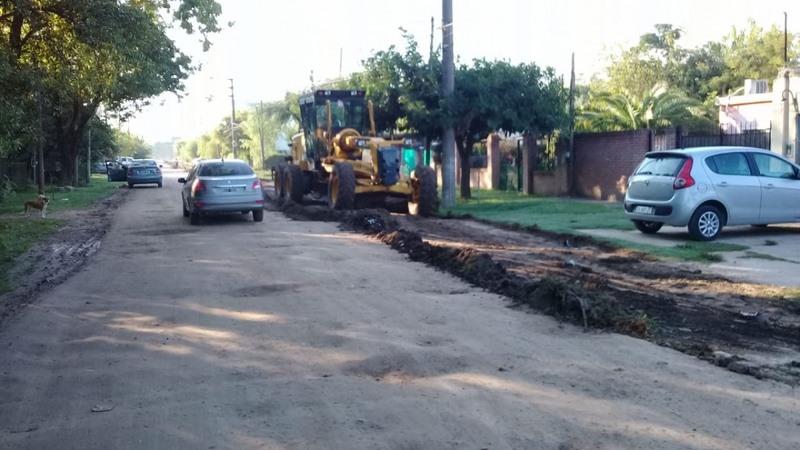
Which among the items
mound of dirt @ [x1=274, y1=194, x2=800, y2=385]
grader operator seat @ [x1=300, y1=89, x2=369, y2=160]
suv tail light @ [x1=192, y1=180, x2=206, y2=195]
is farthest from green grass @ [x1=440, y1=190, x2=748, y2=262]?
suv tail light @ [x1=192, y1=180, x2=206, y2=195]

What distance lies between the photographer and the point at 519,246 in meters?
15.2

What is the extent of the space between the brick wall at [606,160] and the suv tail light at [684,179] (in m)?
10.6

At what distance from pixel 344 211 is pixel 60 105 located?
20008mm

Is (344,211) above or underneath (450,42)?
underneath

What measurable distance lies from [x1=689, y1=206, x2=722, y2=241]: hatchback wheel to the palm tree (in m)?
16.6

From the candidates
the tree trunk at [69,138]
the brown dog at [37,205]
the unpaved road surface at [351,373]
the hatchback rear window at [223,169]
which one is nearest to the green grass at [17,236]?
the brown dog at [37,205]

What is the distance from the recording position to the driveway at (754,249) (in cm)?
1120

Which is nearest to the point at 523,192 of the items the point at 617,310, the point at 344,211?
the point at 344,211

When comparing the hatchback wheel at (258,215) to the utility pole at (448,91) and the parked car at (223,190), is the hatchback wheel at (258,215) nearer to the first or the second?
the parked car at (223,190)

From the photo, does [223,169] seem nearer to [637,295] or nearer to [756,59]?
[637,295]

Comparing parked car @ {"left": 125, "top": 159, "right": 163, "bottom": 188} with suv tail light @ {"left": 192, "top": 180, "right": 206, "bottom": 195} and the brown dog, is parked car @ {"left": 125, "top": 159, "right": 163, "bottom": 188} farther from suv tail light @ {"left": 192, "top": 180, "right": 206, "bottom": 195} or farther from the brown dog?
suv tail light @ {"left": 192, "top": 180, "right": 206, "bottom": 195}

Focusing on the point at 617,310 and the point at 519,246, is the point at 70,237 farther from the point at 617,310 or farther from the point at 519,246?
the point at 617,310

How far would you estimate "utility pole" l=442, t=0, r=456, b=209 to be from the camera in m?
25.5

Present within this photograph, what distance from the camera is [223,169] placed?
65.6 feet
